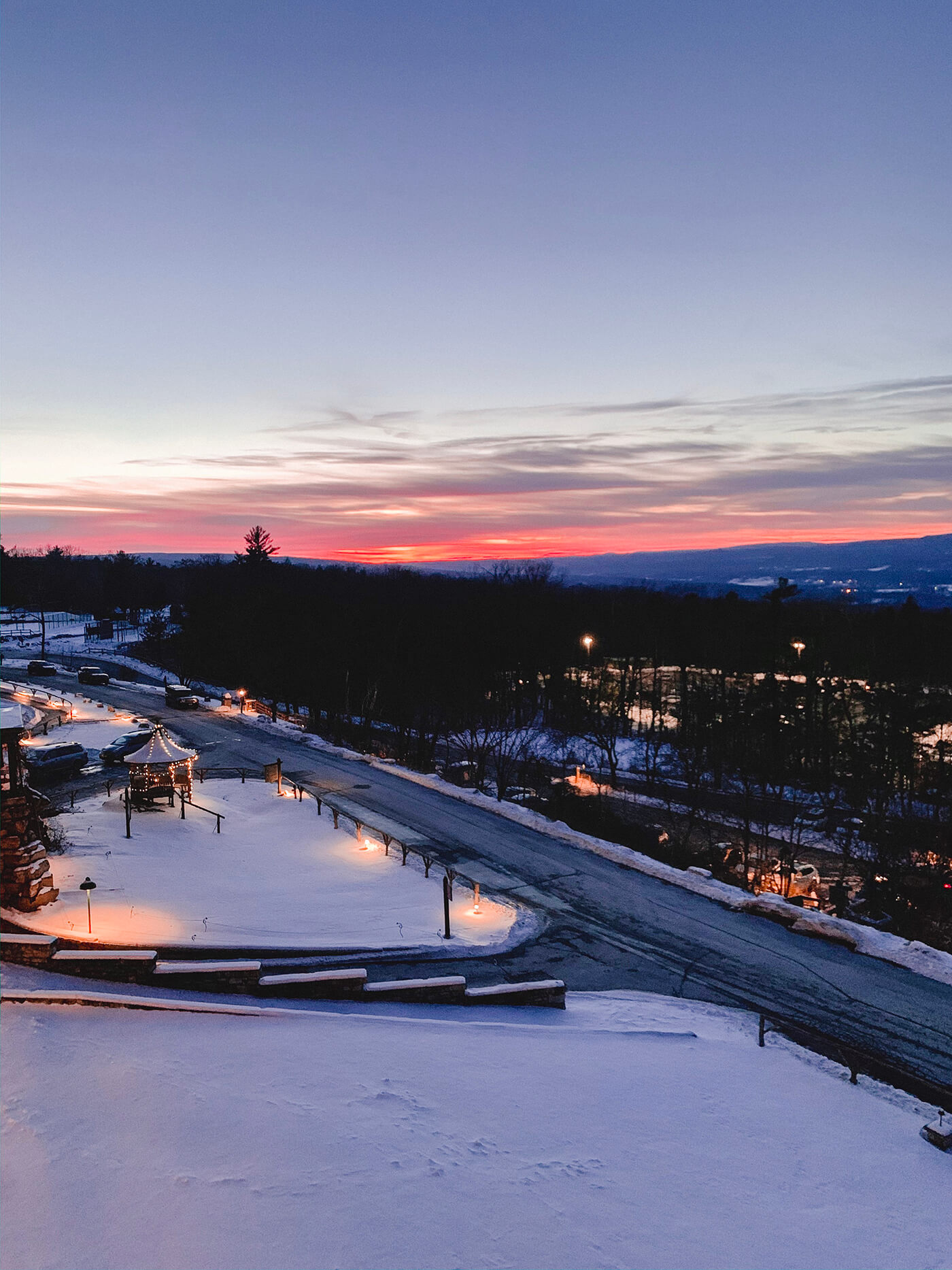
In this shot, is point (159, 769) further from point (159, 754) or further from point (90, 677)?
point (90, 677)

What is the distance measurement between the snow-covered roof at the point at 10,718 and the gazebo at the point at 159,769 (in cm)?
732

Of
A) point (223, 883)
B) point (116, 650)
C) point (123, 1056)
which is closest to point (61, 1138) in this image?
point (123, 1056)

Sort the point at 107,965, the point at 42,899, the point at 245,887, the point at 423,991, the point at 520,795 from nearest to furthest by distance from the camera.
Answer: the point at 107,965
the point at 423,991
the point at 42,899
the point at 245,887
the point at 520,795

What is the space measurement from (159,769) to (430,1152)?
A: 742 inches

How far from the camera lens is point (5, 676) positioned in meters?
54.7

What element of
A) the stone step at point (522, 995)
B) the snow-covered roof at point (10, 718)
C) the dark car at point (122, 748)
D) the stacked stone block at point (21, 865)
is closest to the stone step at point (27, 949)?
the stacked stone block at point (21, 865)

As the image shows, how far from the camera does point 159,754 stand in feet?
80.1

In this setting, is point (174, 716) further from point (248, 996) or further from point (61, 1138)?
point (61, 1138)

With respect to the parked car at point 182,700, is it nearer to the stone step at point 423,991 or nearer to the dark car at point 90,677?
the dark car at point 90,677

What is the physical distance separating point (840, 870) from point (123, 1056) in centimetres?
3269

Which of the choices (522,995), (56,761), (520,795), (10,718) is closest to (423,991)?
(522,995)

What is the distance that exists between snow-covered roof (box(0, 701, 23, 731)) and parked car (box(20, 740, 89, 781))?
14768mm

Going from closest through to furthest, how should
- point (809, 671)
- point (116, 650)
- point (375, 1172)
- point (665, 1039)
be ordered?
point (375, 1172) < point (665, 1039) < point (809, 671) < point (116, 650)

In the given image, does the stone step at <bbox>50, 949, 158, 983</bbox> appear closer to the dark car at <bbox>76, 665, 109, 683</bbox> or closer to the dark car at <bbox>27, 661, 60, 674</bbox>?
the dark car at <bbox>76, 665, 109, 683</bbox>
